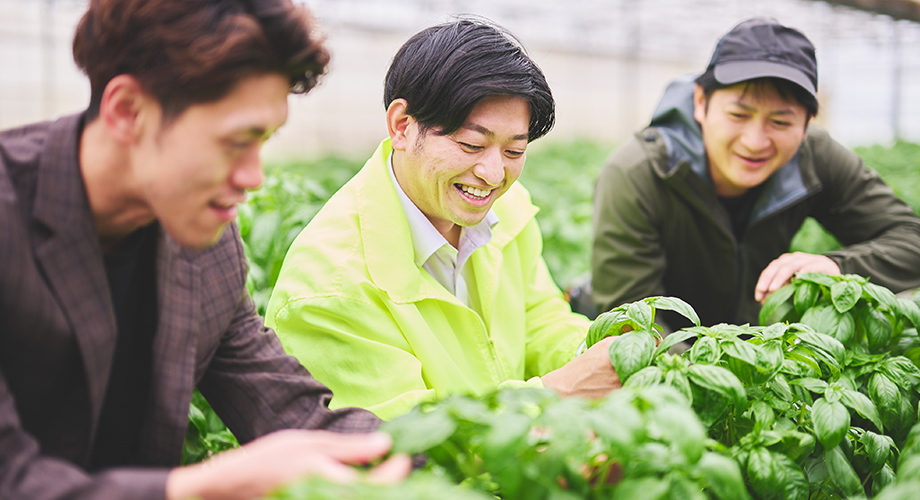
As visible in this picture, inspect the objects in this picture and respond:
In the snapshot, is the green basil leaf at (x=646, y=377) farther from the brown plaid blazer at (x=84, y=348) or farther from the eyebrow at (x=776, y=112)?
the eyebrow at (x=776, y=112)

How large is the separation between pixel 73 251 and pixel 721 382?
3.40 ft

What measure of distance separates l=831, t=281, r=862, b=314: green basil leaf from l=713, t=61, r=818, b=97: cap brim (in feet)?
2.61

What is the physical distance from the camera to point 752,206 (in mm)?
2795

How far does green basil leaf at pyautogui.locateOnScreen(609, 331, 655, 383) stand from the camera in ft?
4.63

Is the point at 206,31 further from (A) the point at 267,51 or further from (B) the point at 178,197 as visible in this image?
(B) the point at 178,197

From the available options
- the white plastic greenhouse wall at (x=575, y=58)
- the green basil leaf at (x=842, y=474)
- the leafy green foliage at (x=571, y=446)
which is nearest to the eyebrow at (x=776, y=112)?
the green basil leaf at (x=842, y=474)

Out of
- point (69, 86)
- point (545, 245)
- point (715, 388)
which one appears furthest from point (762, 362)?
point (69, 86)

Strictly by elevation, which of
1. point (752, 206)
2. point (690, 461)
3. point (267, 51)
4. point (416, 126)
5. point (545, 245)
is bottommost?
point (545, 245)

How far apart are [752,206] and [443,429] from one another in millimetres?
2123

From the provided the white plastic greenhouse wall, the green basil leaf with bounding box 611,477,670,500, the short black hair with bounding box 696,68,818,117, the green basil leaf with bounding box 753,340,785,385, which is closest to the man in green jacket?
the short black hair with bounding box 696,68,818,117

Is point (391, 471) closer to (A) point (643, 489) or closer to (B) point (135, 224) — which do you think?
(A) point (643, 489)

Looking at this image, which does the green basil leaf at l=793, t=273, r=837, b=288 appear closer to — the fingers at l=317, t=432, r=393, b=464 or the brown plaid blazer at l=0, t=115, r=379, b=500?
the brown plaid blazer at l=0, t=115, r=379, b=500

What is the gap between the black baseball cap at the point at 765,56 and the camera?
2.36m

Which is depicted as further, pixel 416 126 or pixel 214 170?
pixel 416 126
